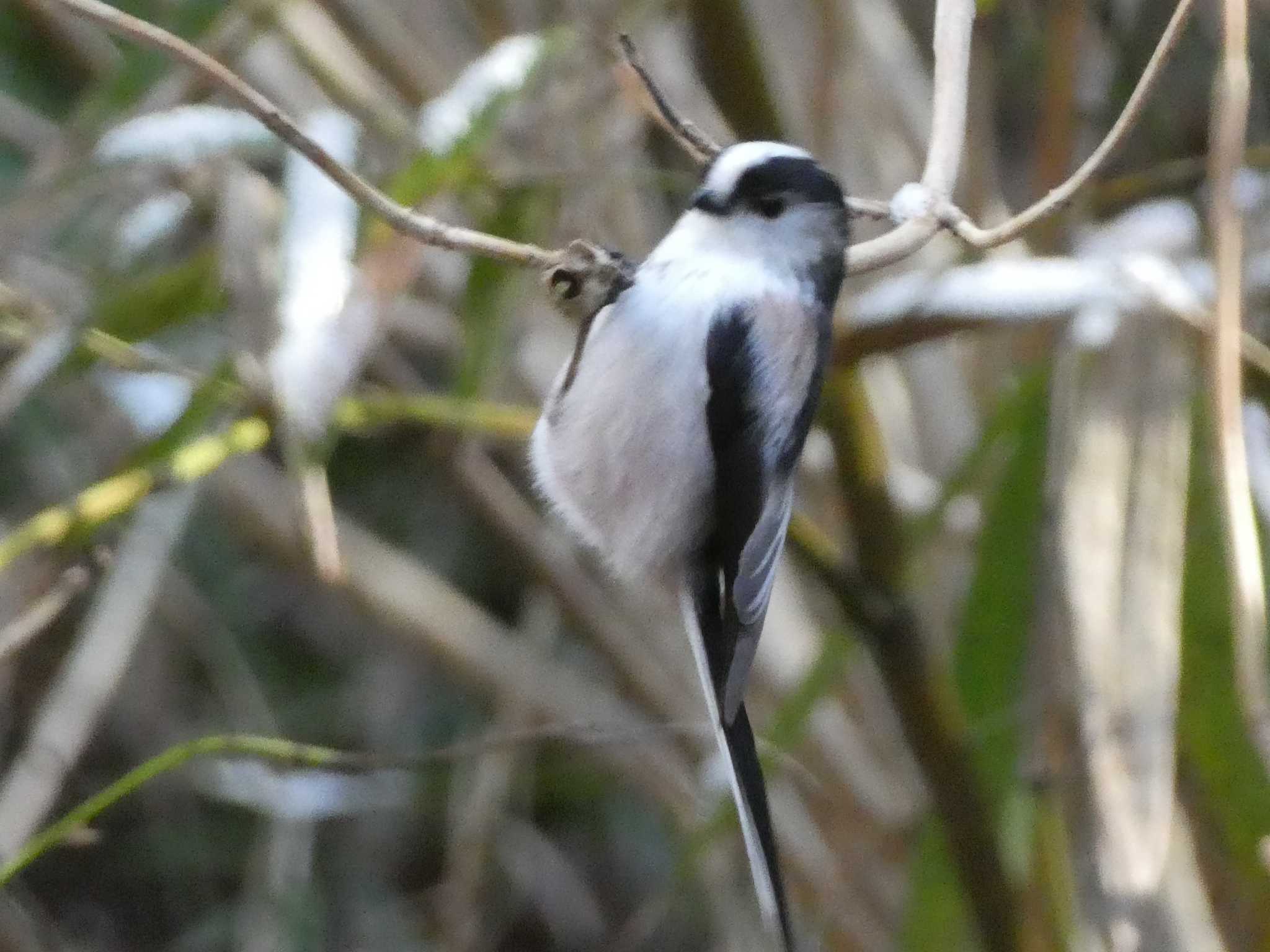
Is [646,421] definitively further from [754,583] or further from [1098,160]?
[1098,160]

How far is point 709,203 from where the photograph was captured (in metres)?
0.72

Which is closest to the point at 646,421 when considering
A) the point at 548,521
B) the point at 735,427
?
the point at 735,427

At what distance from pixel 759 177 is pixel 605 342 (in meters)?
0.09

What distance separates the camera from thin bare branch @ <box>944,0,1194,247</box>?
0.57m

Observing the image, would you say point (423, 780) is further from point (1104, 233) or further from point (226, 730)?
point (1104, 233)

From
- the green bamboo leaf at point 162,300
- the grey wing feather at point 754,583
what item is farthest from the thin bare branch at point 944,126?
the green bamboo leaf at point 162,300

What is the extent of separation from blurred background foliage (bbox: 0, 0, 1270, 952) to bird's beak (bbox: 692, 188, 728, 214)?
169mm

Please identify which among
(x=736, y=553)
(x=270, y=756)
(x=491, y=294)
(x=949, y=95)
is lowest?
(x=270, y=756)

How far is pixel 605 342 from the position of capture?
0.72 metres

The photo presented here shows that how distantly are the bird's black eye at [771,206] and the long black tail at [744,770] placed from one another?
17cm

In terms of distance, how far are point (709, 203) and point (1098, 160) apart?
0.18 metres

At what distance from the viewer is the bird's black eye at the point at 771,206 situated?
0.71m

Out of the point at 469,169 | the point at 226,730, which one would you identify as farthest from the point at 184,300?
the point at 226,730

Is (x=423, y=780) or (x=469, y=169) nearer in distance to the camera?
(x=469, y=169)
